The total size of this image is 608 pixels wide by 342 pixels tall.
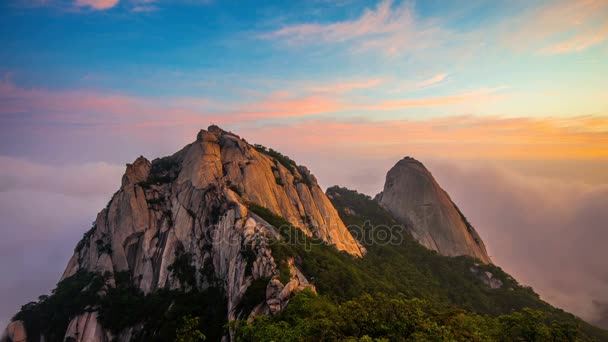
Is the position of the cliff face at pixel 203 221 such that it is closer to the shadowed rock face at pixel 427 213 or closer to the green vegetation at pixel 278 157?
the green vegetation at pixel 278 157

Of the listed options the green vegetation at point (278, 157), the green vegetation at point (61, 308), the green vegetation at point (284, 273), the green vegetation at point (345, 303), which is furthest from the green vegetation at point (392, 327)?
the green vegetation at point (278, 157)

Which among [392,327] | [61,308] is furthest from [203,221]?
[392,327]

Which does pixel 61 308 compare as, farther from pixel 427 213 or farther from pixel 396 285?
pixel 427 213

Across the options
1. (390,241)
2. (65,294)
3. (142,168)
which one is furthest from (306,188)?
(65,294)

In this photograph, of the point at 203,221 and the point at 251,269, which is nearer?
the point at 251,269

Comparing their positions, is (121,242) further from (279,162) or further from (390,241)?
(390,241)

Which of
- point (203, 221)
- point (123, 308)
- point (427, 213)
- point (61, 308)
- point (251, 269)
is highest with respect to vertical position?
point (203, 221)

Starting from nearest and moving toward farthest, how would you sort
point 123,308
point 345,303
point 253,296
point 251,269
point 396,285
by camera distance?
point 345,303 → point 253,296 → point 251,269 → point 123,308 → point 396,285

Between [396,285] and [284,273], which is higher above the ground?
[284,273]
